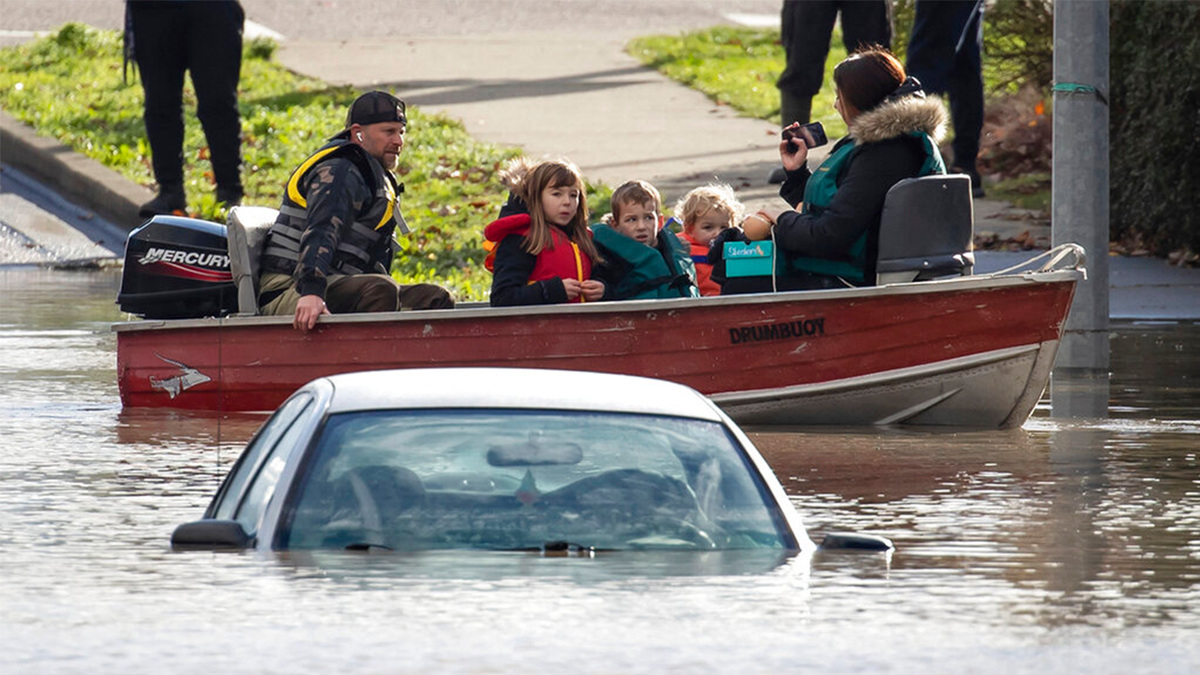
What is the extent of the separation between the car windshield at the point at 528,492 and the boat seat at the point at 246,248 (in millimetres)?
4892

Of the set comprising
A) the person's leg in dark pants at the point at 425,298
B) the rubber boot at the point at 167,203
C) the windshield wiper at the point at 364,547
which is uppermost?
the rubber boot at the point at 167,203

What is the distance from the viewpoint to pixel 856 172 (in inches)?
409

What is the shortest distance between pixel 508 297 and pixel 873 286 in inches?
64.3

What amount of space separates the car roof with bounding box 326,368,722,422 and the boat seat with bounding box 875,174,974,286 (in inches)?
160

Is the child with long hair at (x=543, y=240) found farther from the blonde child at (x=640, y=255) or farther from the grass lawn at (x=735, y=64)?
the grass lawn at (x=735, y=64)

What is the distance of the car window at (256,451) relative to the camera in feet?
21.0

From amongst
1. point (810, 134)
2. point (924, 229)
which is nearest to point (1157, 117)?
point (810, 134)

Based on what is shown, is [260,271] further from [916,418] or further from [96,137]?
[96,137]

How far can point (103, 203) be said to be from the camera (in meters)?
19.0

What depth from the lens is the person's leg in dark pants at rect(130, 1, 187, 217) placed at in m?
17.1

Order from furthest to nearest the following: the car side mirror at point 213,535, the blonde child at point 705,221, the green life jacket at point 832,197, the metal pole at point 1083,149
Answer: the metal pole at point 1083,149
the blonde child at point 705,221
the green life jacket at point 832,197
the car side mirror at point 213,535

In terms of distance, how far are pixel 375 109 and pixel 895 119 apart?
233cm

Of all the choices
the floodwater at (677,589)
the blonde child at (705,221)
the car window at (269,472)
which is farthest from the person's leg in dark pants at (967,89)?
the car window at (269,472)

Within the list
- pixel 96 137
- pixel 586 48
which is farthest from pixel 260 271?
pixel 586 48
